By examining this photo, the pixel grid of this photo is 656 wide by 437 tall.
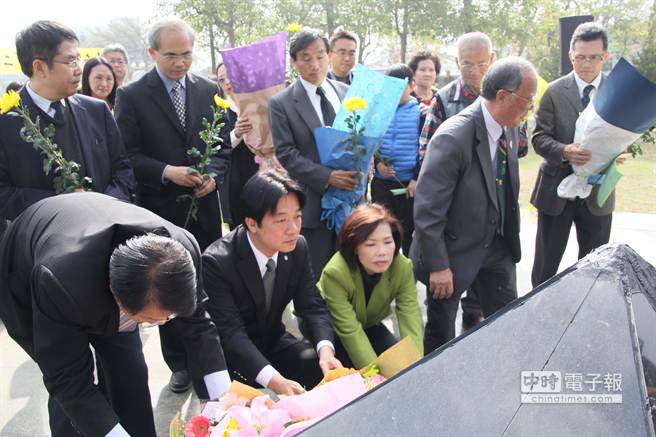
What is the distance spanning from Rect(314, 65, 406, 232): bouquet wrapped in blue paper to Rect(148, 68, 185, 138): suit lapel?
0.77 meters

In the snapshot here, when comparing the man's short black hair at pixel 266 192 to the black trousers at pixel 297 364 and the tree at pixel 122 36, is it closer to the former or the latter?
the black trousers at pixel 297 364

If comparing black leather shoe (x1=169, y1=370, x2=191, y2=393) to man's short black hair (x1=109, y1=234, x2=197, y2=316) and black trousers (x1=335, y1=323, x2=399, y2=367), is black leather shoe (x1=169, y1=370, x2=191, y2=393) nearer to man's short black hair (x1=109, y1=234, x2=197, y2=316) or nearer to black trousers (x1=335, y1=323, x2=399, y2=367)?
black trousers (x1=335, y1=323, x2=399, y2=367)

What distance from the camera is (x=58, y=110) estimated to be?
8.96 feet

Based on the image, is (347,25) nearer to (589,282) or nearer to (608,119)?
(608,119)

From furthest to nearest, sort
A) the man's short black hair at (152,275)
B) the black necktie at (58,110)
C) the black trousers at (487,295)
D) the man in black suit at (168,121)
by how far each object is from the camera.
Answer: the man in black suit at (168,121) → the black trousers at (487,295) → the black necktie at (58,110) → the man's short black hair at (152,275)

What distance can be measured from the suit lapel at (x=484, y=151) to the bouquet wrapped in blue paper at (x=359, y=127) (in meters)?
0.55

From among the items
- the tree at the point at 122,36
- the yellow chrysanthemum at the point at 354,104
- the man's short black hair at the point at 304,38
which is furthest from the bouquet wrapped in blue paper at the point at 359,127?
the tree at the point at 122,36

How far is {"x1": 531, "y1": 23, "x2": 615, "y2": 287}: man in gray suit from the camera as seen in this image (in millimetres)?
3418

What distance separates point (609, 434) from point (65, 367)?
1.48m

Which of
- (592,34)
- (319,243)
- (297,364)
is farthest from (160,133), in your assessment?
(592,34)

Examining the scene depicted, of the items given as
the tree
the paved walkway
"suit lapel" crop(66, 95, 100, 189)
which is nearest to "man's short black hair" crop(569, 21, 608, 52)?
the paved walkway

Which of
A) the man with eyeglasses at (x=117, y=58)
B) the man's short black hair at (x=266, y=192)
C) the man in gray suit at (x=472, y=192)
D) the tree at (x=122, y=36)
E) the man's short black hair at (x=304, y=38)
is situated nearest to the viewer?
the man's short black hair at (x=266, y=192)

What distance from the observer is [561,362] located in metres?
0.95

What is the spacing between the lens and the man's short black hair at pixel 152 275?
Result: 1513 millimetres
